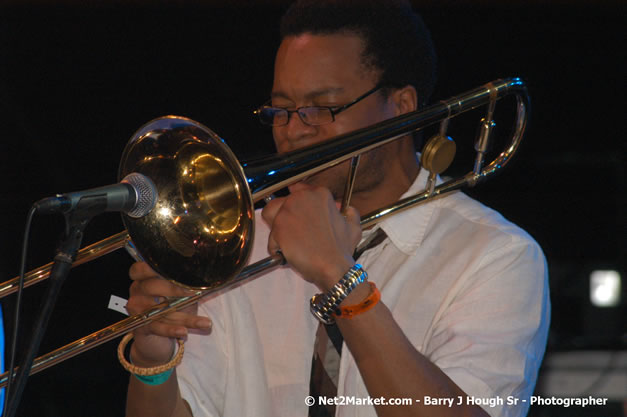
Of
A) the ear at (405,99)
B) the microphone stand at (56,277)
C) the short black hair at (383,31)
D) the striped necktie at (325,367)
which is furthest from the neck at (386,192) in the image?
the microphone stand at (56,277)

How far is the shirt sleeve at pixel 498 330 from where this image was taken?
150 cm

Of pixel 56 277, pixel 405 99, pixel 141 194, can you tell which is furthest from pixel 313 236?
pixel 405 99

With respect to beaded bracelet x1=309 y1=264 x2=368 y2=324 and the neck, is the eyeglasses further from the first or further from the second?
beaded bracelet x1=309 y1=264 x2=368 y2=324

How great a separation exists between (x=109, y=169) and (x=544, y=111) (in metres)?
2.41

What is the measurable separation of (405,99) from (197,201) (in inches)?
33.4

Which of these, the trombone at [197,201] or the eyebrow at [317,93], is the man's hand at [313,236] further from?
the eyebrow at [317,93]

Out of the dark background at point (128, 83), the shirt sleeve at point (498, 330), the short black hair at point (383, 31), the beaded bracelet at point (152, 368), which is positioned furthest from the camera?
the dark background at point (128, 83)

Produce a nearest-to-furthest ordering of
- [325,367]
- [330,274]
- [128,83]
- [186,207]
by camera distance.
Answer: [330,274] → [186,207] → [325,367] → [128,83]

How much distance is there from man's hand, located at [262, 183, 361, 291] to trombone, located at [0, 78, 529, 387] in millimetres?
60

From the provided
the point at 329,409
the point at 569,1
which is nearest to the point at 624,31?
the point at 569,1

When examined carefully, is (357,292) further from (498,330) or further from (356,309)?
(498,330)

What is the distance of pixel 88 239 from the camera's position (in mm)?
3162

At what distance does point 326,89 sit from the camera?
1.84m

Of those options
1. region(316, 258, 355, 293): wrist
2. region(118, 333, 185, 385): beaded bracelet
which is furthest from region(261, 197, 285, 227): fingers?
region(118, 333, 185, 385): beaded bracelet
